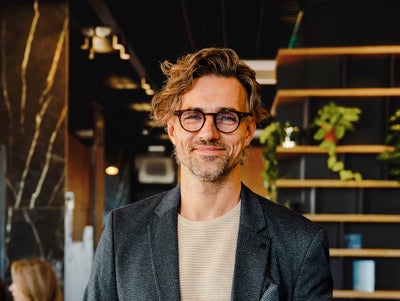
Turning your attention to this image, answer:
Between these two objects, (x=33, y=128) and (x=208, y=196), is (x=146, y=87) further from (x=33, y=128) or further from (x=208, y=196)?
(x=208, y=196)

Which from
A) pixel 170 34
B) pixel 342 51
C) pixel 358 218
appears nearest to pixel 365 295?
pixel 358 218

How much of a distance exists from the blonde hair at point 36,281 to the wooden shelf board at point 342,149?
204 cm

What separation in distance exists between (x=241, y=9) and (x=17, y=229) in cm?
273

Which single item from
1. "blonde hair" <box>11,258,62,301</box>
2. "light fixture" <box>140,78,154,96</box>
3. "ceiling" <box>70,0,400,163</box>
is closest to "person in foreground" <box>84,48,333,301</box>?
"blonde hair" <box>11,258,62,301</box>

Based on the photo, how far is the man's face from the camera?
1.57 metres

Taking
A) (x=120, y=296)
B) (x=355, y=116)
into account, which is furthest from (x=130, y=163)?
(x=120, y=296)

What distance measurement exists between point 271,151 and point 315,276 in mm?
3910

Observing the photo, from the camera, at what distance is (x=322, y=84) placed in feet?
18.1

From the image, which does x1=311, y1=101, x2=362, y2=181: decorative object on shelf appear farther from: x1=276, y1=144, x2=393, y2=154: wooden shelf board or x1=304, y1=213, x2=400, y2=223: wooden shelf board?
x1=304, y1=213, x2=400, y2=223: wooden shelf board

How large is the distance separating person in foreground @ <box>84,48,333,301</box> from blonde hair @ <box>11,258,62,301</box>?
8.26 feet

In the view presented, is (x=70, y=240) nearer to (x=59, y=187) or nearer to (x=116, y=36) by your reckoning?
(x=59, y=187)

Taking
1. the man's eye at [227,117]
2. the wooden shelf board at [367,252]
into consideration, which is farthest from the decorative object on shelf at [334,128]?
the man's eye at [227,117]

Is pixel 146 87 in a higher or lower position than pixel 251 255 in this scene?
higher

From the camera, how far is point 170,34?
654cm
